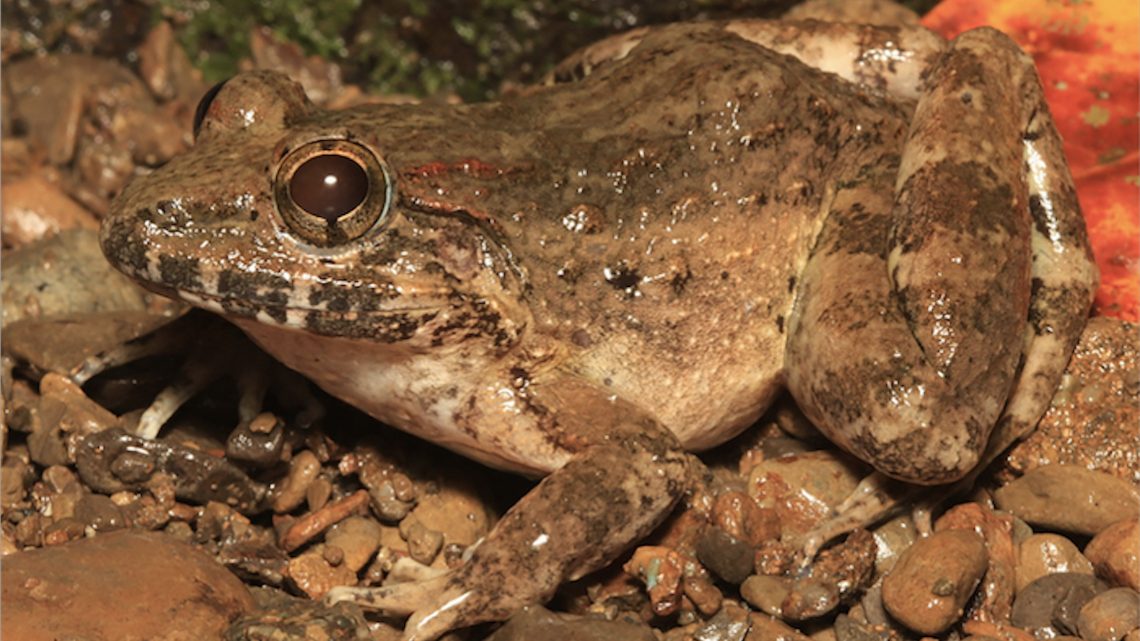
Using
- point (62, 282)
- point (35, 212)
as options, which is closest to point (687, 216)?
point (62, 282)

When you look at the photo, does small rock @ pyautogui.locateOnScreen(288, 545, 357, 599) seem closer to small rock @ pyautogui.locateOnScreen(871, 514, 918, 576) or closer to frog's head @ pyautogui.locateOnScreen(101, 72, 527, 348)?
frog's head @ pyautogui.locateOnScreen(101, 72, 527, 348)

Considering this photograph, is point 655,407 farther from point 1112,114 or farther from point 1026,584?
point 1112,114

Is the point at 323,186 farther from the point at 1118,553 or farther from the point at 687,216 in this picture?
the point at 1118,553

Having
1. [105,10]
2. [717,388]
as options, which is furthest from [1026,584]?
[105,10]

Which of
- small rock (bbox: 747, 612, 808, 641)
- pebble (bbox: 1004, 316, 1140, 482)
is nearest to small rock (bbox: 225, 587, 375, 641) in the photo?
small rock (bbox: 747, 612, 808, 641)

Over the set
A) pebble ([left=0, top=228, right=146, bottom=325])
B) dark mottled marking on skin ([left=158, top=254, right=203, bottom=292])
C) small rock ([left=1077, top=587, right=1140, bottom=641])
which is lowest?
small rock ([left=1077, top=587, right=1140, bottom=641])
